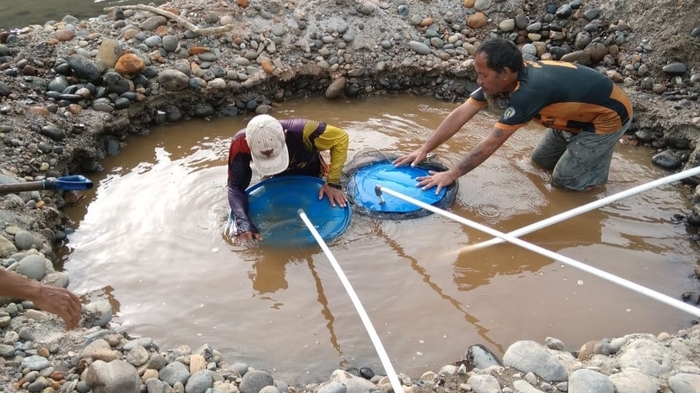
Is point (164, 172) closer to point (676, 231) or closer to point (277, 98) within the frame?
point (277, 98)

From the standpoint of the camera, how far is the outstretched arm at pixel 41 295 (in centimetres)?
278

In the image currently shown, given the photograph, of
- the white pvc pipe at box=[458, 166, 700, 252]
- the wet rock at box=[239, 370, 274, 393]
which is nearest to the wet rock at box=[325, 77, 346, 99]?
the white pvc pipe at box=[458, 166, 700, 252]

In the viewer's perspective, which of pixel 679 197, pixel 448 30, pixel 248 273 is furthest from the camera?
pixel 448 30

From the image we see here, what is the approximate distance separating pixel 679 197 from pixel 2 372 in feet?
17.7

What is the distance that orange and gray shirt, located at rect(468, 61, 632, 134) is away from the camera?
444cm

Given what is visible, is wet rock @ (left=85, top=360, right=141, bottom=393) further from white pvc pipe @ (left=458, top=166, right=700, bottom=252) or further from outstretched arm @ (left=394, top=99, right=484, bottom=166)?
outstretched arm @ (left=394, top=99, right=484, bottom=166)

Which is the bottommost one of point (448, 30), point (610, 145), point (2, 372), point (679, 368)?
point (679, 368)

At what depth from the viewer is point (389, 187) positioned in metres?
5.05

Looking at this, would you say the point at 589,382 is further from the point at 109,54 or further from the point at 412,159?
the point at 109,54

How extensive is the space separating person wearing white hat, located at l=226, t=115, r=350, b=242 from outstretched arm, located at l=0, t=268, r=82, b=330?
159 centimetres

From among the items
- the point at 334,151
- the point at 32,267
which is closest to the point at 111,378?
the point at 32,267

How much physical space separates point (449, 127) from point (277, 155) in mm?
1680

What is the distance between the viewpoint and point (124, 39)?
256 inches

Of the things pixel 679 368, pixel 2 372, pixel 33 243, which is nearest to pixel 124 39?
pixel 33 243
